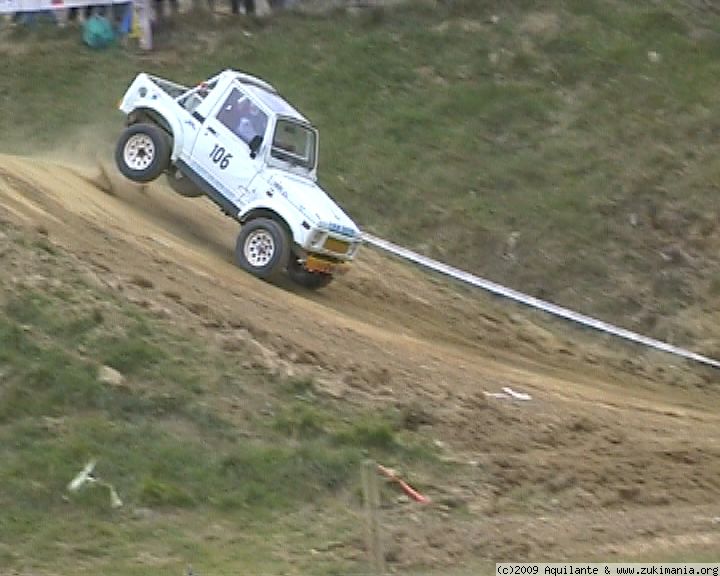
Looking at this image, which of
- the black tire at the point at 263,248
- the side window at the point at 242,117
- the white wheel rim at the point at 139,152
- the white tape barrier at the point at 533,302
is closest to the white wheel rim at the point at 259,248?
the black tire at the point at 263,248

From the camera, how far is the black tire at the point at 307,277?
1450cm

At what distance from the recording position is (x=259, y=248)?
1409 cm

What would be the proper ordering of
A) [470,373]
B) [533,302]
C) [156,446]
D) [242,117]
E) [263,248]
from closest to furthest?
[156,446] < [470,373] < [263,248] < [242,117] < [533,302]

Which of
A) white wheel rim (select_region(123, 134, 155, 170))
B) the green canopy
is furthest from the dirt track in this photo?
the green canopy

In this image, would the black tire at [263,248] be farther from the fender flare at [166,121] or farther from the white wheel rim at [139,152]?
the white wheel rim at [139,152]

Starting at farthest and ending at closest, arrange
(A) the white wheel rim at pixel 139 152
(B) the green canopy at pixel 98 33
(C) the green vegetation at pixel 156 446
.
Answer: (B) the green canopy at pixel 98 33
(A) the white wheel rim at pixel 139 152
(C) the green vegetation at pixel 156 446

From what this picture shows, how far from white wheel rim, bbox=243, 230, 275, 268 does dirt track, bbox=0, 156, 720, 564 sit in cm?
30

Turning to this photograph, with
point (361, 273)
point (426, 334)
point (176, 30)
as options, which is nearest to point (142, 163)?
point (361, 273)

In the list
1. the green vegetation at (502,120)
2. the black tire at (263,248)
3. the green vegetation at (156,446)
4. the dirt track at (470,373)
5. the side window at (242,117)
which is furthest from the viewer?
the green vegetation at (502,120)

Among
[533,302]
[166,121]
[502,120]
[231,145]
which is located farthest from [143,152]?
[502,120]

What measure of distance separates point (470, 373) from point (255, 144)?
3941 mm

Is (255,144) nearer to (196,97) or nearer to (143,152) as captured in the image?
(196,97)

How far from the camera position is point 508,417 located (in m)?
10.5

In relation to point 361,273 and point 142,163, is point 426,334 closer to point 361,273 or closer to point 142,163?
point 361,273
